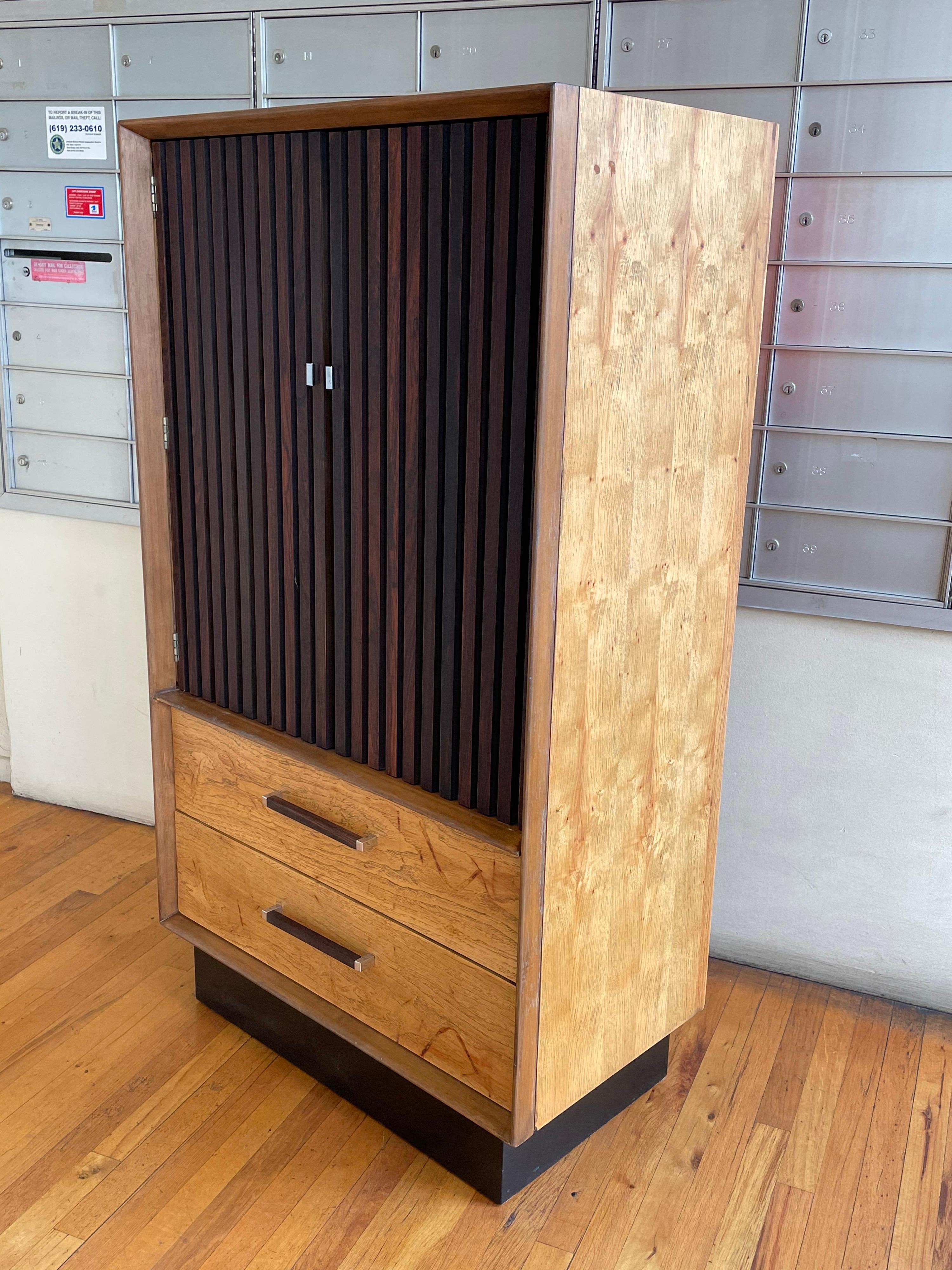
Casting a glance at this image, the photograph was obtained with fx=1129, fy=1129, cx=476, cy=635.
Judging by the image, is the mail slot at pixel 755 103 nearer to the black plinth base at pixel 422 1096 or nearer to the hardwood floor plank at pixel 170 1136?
the black plinth base at pixel 422 1096

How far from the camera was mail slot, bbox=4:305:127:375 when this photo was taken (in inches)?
90.5

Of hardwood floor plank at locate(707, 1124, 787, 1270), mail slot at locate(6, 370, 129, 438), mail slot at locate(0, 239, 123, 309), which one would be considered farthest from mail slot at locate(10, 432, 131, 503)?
hardwood floor plank at locate(707, 1124, 787, 1270)

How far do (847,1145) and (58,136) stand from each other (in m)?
2.31

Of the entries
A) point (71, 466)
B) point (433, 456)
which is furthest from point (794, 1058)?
point (71, 466)

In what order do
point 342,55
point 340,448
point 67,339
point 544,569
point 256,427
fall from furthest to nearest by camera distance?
1. point 67,339
2. point 342,55
3. point 256,427
4. point 340,448
5. point 544,569

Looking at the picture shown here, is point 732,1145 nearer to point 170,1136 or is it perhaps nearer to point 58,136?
point 170,1136

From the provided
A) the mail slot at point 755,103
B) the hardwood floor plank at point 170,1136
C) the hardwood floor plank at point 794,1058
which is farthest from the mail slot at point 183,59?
the hardwood floor plank at point 794,1058

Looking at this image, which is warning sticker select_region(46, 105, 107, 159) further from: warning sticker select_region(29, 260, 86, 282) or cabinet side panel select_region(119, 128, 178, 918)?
cabinet side panel select_region(119, 128, 178, 918)

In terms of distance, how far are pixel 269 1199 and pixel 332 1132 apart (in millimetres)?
151

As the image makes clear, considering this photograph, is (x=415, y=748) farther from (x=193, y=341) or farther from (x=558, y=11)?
(x=558, y=11)

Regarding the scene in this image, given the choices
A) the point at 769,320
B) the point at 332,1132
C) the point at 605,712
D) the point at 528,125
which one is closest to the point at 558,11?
the point at 769,320

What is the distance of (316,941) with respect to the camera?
1681mm

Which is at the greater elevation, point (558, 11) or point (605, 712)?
point (558, 11)

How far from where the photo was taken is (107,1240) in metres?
1.50
